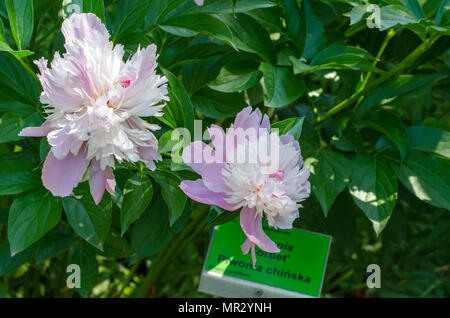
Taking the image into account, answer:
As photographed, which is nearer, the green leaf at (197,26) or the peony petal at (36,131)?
the peony petal at (36,131)

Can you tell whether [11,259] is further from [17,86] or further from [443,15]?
[443,15]

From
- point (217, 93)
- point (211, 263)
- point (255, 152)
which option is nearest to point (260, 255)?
point (211, 263)

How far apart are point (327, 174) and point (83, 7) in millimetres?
418

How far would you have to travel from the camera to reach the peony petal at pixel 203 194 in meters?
0.58

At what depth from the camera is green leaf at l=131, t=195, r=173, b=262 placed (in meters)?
0.86

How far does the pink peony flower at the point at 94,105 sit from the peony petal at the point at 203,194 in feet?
0.21

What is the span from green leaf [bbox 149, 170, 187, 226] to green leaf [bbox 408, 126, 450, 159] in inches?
16.0

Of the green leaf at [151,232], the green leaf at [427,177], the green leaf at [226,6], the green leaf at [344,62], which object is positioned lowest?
the green leaf at [151,232]

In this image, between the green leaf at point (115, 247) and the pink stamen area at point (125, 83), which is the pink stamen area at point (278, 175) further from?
the green leaf at point (115, 247)

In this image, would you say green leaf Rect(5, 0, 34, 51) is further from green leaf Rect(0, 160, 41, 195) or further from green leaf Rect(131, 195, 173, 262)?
green leaf Rect(131, 195, 173, 262)

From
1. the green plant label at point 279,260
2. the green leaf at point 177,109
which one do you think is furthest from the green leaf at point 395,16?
the green plant label at point 279,260

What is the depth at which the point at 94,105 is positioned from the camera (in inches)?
21.6
